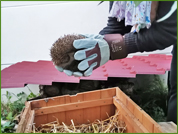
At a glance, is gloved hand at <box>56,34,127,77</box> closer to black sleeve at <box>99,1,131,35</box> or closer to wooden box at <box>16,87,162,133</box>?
black sleeve at <box>99,1,131,35</box>

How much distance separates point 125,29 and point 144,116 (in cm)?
25

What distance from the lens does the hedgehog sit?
46 cm

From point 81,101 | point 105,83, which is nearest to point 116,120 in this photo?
point 81,101

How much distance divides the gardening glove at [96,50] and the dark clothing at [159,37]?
0.8 inches

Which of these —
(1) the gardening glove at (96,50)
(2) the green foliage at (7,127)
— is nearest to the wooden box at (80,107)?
(2) the green foliage at (7,127)

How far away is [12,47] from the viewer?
2.31 feet

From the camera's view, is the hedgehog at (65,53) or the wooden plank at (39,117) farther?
the wooden plank at (39,117)

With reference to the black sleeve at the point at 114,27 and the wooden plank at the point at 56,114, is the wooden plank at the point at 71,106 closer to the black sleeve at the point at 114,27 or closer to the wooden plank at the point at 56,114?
the wooden plank at the point at 56,114

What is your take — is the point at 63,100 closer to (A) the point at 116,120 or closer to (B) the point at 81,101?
(B) the point at 81,101

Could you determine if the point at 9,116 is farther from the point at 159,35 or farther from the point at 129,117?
the point at 159,35

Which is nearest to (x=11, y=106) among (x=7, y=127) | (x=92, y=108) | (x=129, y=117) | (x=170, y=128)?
(x=7, y=127)

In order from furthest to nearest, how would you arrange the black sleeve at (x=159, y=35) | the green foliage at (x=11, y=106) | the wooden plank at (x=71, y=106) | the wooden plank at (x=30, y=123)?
1. the green foliage at (x=11, y=106)
2. the wooden plank at (x=71, y=106)
3. the wooden plank at (x=30, y=123)
4. the black sleeve at (x=159, y=35)

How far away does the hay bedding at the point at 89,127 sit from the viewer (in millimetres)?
708

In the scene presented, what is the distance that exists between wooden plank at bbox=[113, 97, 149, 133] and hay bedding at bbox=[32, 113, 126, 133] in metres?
0.04
